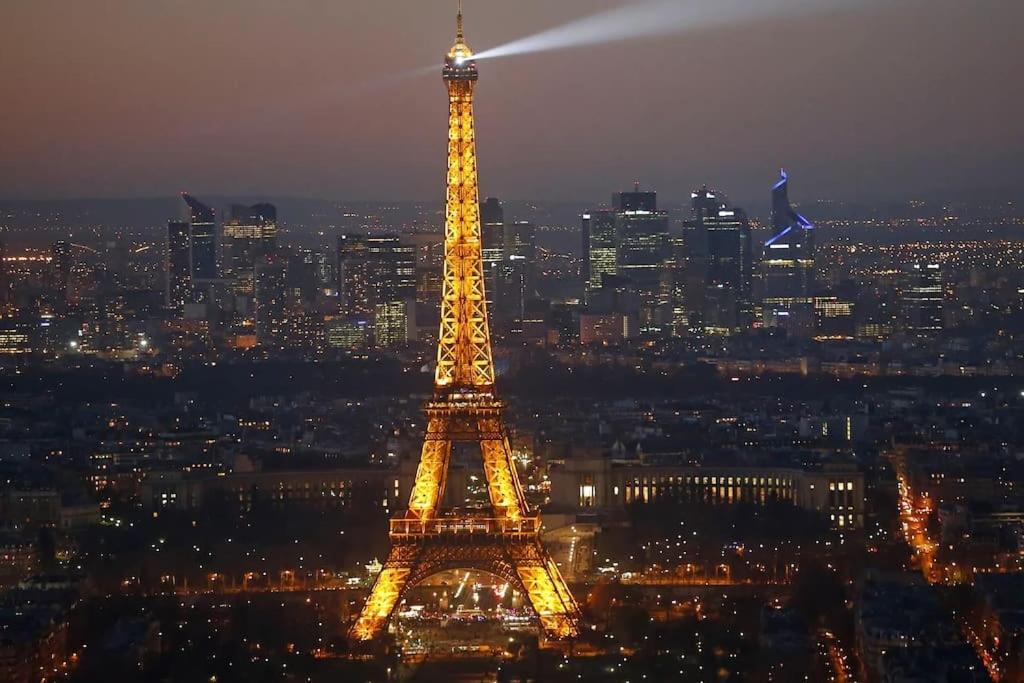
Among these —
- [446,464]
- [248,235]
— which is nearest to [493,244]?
[248,235]

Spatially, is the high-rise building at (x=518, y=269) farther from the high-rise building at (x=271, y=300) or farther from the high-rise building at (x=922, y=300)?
the high-rise building at (x=922, y=300)

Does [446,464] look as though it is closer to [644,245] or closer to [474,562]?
[474,562]

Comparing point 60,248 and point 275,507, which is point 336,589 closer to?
point 275,507

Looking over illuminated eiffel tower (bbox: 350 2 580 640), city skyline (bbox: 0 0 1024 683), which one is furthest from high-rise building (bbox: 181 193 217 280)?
illuminated eiffel tower (bbox: 350 2 580 640)

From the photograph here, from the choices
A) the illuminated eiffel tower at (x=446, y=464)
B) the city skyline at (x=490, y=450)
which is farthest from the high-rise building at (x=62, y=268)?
the illuminated eiffel tower at (x=446, y=464)

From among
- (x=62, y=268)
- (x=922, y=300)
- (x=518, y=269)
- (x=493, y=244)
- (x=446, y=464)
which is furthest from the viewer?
(x=922, y=300)

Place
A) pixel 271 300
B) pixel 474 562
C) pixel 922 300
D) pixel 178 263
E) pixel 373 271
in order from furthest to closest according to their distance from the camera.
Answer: pixel 178 263 < pixel 922 300 < pixel 271 300 < pixel 373 271 < pixel 474 562
